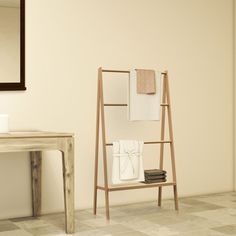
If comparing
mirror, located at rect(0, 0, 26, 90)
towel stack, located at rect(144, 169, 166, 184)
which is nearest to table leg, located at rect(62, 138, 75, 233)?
mirror, located at rect(0, 0, 26, 90)

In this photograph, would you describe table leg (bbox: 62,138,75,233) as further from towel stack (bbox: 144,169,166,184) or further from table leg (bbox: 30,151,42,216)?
towel stack (bbox: 144,169,166,184)

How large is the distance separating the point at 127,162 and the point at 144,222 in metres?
0.52

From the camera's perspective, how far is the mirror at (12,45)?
3.62 metres

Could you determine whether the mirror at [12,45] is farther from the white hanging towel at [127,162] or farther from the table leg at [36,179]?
the white hanging towel at [127,162]

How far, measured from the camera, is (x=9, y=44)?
3652mm

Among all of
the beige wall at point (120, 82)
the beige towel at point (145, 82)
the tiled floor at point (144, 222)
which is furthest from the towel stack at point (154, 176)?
the beige towel at point (145, 82)

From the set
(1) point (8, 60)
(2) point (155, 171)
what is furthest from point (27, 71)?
(2) point (155, 171)

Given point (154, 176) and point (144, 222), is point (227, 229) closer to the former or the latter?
point (144, 222)

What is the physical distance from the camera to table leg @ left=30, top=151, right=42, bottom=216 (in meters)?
3.75

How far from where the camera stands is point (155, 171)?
4008 millimetres

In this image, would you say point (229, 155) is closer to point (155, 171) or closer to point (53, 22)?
point (155, 171)

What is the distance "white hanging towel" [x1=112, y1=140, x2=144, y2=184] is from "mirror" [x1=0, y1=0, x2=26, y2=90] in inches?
34.4

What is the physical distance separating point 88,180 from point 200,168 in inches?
48.4

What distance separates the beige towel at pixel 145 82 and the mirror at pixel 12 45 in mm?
901
